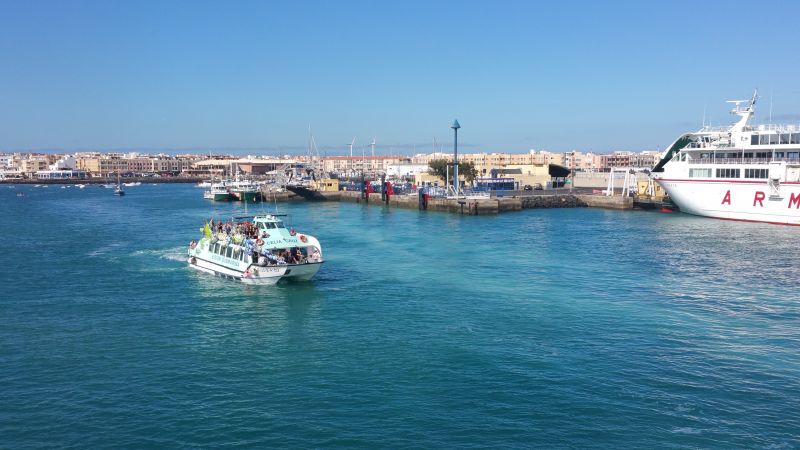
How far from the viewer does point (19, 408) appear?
17.2 m

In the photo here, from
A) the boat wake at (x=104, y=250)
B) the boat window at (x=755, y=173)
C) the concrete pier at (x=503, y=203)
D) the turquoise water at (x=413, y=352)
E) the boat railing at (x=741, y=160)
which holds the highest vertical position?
the boat railing at (x=741, y=160)

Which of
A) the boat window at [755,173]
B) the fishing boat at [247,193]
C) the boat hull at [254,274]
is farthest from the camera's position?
the fishing boat at [247,193]

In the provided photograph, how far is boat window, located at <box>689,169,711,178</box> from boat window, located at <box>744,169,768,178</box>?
4179 millimetres

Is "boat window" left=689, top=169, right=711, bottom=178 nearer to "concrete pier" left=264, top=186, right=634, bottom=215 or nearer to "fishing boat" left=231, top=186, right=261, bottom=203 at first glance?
"concrete pier" left=264, top=186, right=634, bottom=215

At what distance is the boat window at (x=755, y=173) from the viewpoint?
59.7 meters

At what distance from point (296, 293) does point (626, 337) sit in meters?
16.2

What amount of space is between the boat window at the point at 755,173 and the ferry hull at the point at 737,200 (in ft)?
3.97

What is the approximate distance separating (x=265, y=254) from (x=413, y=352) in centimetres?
1293

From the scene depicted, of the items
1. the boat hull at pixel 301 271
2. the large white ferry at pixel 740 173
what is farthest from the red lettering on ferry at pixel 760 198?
the boat hull at pixel 301 271

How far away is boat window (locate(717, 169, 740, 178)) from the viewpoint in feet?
203

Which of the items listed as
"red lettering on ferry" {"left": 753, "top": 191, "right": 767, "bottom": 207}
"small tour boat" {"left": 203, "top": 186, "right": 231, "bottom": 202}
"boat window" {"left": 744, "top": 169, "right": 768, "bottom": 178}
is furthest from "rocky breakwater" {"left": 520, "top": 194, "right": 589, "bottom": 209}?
"small tour boat" {"left": 203, "top": 186, "right": 231, "bottom": 202}

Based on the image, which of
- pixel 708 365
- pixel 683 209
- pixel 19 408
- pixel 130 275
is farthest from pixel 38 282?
pixel 683 209

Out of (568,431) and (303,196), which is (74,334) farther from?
(303,196)

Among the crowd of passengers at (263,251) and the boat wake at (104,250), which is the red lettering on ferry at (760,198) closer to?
the crowd of passengers at (263,251)
